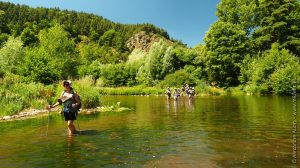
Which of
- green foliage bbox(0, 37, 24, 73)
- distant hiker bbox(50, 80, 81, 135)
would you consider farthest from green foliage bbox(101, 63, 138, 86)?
distant hiker bbox(50, 80, 81, 135)

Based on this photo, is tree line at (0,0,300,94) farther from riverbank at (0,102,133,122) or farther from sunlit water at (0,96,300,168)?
sunlit water at (0,96,300,168)

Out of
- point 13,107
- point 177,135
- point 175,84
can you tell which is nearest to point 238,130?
point 177,135

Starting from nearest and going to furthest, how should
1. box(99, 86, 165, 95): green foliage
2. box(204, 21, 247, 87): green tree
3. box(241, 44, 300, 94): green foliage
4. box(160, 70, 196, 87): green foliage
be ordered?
box(241, 44, 300, 94): green foliage, box(99, 86, 165, 95): green foliage, box(160, 70, 196, 87): green foliage, box(204, 21, 247, 87): green tree

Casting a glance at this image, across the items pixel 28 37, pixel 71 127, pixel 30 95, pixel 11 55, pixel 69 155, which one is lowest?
pixel 69 155

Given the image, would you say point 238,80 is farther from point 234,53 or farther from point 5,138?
point 5,138

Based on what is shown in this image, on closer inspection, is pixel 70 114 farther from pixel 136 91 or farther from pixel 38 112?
pixel 136 91

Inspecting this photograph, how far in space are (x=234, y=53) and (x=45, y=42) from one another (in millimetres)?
38168

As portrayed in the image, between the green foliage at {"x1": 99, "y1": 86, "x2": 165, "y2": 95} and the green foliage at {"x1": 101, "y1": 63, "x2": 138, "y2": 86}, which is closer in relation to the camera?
the green foliage at {"x1": 99, "y1": 86, "x2": 165, "y2": 95}

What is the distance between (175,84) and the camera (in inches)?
2876

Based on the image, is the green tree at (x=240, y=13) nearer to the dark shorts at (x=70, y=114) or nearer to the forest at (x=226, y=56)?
the forest at (x=226, y=56)

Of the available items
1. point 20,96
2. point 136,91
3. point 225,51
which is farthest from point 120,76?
point 20,96

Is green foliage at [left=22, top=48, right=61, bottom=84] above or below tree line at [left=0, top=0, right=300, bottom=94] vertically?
below

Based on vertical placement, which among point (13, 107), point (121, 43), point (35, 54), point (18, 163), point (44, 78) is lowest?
point (18, 163)

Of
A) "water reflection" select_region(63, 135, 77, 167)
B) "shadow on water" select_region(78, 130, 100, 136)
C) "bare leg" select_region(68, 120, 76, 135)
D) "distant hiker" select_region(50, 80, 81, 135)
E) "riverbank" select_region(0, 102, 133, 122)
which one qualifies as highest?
"distant hiker" select_region(50, 80, 81, 135)
